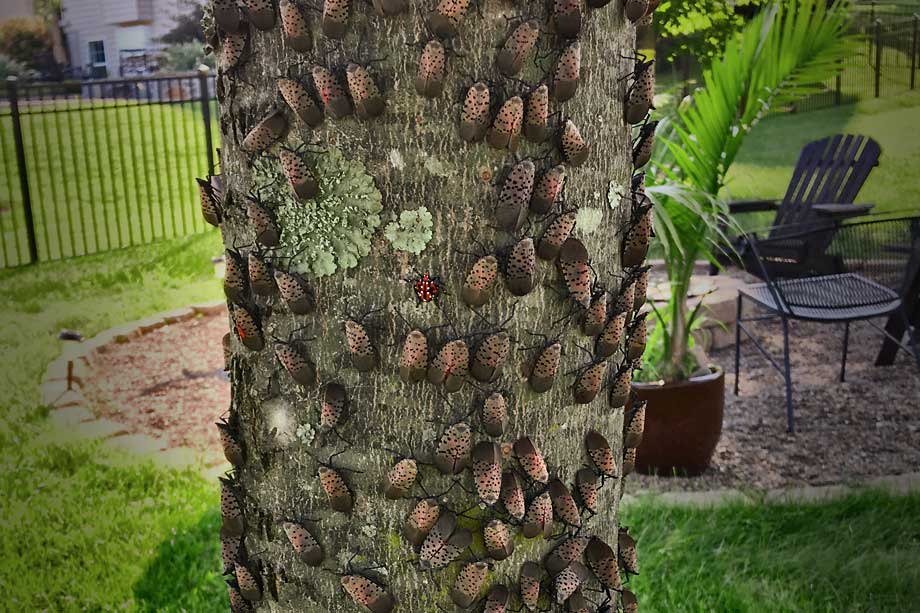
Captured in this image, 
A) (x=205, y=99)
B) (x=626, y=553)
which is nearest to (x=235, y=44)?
(x=626, y=553)

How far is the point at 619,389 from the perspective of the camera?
1109 millimetres

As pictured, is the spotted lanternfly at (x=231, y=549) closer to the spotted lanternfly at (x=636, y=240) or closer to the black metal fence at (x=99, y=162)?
the spotted lanternfly at (x=636, y=240)

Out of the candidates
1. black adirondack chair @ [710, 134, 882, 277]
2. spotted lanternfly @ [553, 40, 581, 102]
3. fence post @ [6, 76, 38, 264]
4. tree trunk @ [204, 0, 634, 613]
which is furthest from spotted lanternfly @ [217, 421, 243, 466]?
black adirondack chair @ [710, 134, 882, 277]

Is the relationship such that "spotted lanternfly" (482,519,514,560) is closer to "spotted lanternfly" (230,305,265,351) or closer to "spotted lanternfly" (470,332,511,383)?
"spotted lanternfly" (470,332,511,383)

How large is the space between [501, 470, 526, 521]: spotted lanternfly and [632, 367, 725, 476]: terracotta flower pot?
226 centimetres

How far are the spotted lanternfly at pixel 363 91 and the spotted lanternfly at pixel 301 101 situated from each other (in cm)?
4

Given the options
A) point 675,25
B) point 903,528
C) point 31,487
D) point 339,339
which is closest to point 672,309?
point 903,528

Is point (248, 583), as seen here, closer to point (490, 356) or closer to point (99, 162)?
point (490, 356)

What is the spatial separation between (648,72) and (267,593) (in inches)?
30.9

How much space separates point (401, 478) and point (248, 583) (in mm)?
275

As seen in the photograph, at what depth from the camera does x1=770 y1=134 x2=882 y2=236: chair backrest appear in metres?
4.99

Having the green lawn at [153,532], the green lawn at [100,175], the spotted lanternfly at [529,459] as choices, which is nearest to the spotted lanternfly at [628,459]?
the spotted lanternfly at [529,459]

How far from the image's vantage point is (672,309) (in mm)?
3312

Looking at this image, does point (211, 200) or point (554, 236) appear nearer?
point (554, 236)
